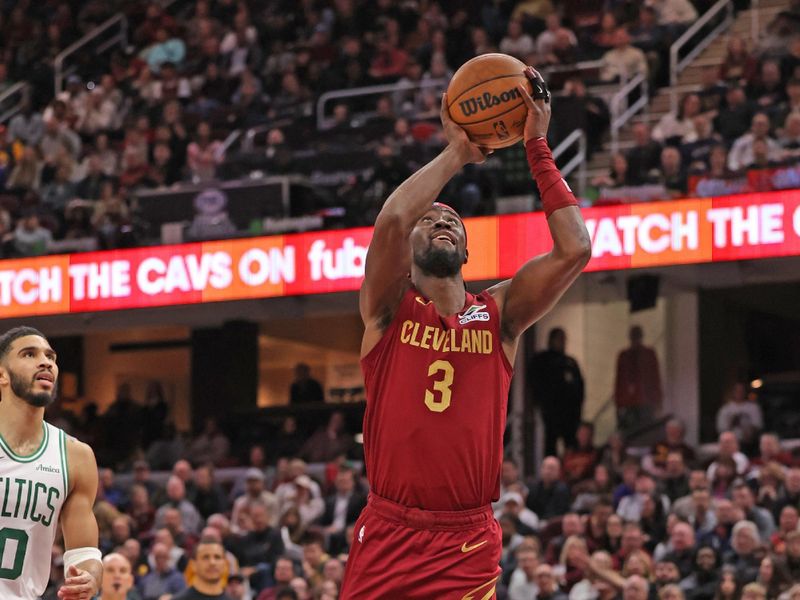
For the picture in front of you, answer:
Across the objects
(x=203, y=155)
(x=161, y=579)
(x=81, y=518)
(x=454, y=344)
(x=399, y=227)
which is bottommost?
(x=161, y=579)

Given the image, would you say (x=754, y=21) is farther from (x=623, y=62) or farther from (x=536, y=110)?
(x=536, y=110)

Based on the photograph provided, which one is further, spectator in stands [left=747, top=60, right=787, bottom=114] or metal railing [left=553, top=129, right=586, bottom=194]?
metal railing [left=553, top=129, right=586, bottom=194]

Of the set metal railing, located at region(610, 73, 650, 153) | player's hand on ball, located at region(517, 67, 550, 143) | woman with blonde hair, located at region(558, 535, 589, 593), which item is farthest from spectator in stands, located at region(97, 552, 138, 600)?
metal railing, located at region(610, 73, 650, 153)

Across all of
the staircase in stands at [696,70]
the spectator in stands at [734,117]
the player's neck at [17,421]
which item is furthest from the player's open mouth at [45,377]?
the staircase in stands at [696,70]

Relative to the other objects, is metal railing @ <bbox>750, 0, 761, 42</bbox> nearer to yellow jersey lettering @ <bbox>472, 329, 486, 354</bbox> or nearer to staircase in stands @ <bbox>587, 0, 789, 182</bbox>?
staircase in stands @ <bbox>587, 0, 789, 182</bbox>

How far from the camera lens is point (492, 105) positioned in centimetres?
604

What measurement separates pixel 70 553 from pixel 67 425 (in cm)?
1409

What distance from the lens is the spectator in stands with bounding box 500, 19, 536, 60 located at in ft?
64.0

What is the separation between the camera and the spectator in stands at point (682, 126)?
16750 mm

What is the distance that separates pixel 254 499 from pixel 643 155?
5302 millimetres

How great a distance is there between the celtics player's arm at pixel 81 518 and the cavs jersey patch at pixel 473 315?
6.25ft

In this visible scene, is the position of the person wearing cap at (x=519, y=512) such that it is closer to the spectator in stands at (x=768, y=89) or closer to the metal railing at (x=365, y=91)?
the spectator in stands at (x=768, y=89)

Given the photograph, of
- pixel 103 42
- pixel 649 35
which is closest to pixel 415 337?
pixel 649 35

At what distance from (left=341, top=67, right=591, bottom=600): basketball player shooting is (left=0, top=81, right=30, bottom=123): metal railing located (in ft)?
62.2
